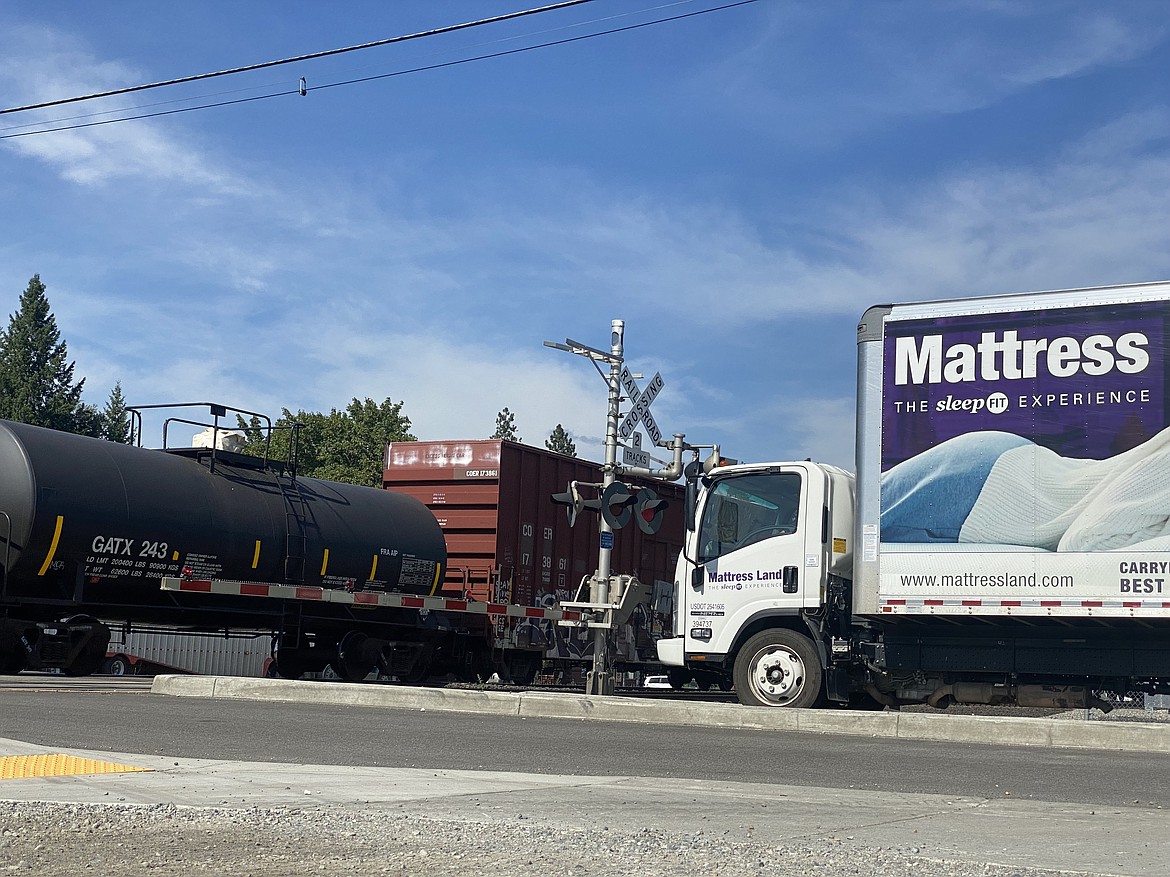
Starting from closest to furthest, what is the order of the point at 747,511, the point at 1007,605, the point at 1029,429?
the point at 1007,605 → the point at 1029,429 → the point at 747,511

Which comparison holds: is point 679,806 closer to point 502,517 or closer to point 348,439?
point 502,517

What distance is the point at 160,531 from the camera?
1630 centimetres

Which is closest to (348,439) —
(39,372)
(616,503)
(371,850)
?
(39,372)

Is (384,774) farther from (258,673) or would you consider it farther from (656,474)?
(258,673)

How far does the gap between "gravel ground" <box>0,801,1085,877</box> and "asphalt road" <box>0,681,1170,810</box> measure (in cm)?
231

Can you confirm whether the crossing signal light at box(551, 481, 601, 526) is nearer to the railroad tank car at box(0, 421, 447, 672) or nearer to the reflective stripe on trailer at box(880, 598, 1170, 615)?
the railroad tank car at box(0, 421, 447, 672)

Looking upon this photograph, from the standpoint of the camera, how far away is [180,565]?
16.5 metres

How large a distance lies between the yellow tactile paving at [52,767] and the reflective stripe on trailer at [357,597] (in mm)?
8694

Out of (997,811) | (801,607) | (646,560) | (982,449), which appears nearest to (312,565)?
(646,560)

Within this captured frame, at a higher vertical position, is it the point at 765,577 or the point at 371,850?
the point at 765,577

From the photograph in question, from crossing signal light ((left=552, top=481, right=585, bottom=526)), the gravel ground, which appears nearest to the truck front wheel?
crossing signal light ((left=552, top=481, right=585, bottom=526))

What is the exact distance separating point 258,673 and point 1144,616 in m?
23.4

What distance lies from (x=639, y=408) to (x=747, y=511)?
3.89 meters

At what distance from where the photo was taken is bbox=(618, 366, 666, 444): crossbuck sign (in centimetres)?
1722
